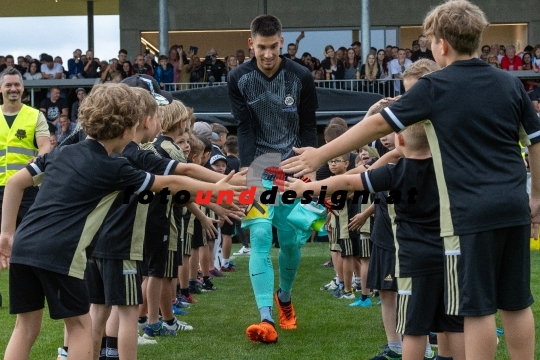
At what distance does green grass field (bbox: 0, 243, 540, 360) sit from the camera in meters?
6.27

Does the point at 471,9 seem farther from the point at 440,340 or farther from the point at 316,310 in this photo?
the point at 316,310

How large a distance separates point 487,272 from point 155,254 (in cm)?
273

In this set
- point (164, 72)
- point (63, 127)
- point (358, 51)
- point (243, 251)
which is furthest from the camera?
point (358, 51)

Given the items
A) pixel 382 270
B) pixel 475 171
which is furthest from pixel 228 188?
pixel 382 270

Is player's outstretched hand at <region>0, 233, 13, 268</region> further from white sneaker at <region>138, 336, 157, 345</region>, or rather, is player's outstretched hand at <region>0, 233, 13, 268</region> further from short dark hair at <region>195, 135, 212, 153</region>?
short dark hair at <region>195, 135, 212, 153</region>

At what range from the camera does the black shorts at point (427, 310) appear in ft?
15.6

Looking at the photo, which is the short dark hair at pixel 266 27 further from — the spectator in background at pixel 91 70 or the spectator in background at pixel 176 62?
the spectator in background at pixel 91 70

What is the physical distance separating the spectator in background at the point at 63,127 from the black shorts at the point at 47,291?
16107 mm

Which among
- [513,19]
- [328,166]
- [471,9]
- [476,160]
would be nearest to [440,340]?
[476,160]

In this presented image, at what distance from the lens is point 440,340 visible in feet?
Answer: 16.6

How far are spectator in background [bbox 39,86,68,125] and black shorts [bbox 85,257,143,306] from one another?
52.6 feet

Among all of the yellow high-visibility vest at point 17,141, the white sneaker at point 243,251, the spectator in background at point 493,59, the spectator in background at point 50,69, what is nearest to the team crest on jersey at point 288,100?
the yellow high-visibility vest at point 17,141

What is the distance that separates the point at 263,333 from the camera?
253 inches

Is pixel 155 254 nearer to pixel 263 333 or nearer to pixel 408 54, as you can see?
pixel 263 333
